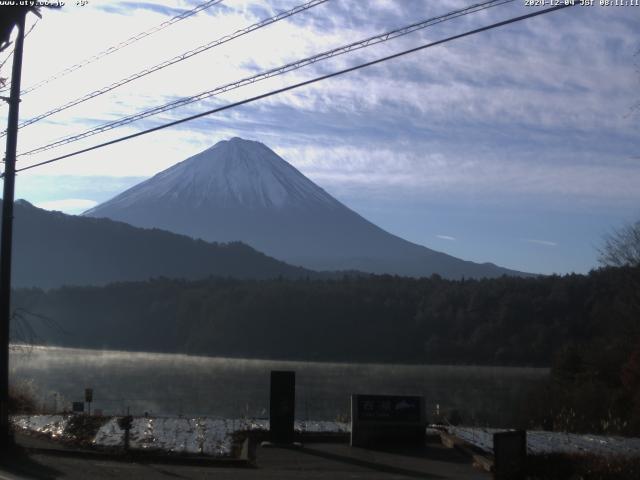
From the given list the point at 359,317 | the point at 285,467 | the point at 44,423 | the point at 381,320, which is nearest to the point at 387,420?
the point at 285,467

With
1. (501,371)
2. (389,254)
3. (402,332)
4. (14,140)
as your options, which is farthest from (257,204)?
(14,140)

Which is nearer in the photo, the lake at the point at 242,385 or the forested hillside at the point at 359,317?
the lake at the point at 242,385

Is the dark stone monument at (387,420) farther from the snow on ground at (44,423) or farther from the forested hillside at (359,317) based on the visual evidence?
the forested hillside at (359,317)

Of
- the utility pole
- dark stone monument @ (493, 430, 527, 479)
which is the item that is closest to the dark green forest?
dark stone monument @ (493, 430, 527, 479)

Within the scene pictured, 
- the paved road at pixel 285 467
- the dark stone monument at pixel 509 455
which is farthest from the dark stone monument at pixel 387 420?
the dark stone monument at pixel 509 455

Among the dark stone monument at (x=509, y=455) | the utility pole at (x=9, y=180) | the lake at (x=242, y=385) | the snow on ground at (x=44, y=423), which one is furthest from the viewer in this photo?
the lake at (x=242, y=385)

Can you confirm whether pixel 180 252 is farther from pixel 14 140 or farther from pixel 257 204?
pixel 14 140
